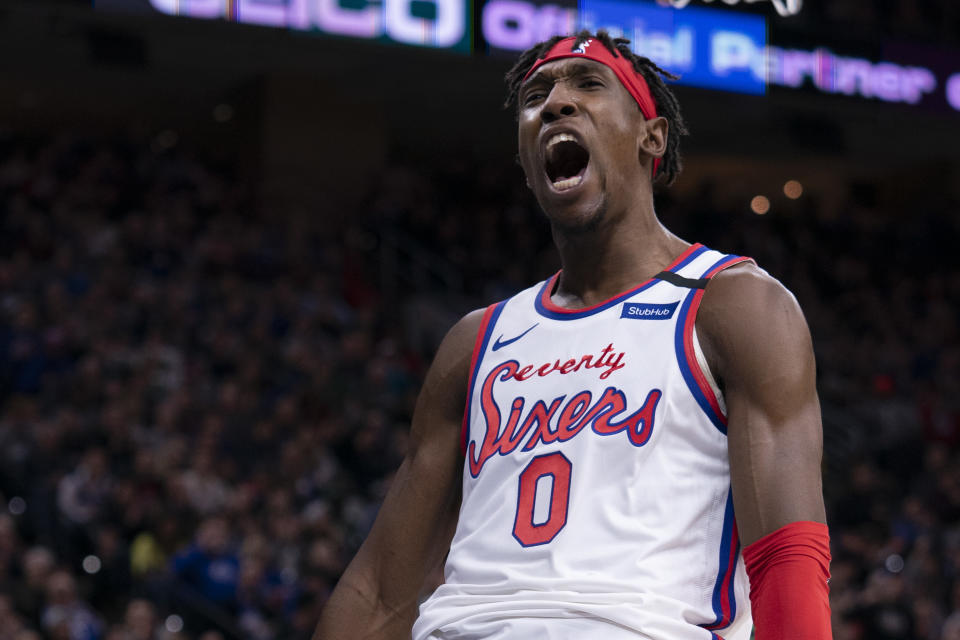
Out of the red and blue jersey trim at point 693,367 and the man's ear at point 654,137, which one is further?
the man's ear at point 654,137

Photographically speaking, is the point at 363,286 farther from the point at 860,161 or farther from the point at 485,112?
the point at 860,161

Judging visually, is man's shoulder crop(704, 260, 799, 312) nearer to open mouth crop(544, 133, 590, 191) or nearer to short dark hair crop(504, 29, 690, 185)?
open mouth crop(544, 133, 590, 191)

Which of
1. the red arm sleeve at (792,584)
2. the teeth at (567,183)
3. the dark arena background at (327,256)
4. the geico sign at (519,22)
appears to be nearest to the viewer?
the red arm sleeve at (792,584)

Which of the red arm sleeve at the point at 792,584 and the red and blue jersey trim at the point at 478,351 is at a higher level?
the red and blue jersey trim at the point at 478,351

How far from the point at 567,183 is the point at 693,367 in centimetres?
44

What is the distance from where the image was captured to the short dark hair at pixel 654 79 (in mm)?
2641

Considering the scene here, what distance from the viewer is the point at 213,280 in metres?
12.2

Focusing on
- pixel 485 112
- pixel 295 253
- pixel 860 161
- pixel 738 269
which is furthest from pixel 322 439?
pixel 860 161

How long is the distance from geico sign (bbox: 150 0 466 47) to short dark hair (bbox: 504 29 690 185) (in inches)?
358

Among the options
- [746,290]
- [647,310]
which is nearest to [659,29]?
[647,310]

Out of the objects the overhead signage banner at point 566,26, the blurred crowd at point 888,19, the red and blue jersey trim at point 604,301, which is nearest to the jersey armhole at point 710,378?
the red and blue jersey trim at point 604,301

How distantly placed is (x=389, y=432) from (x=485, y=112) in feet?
22.3

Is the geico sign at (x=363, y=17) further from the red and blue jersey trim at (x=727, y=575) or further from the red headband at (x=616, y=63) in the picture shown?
the red and blue jersey trim at (x=727, y=575)

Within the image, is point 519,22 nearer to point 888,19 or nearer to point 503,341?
point 888,19
